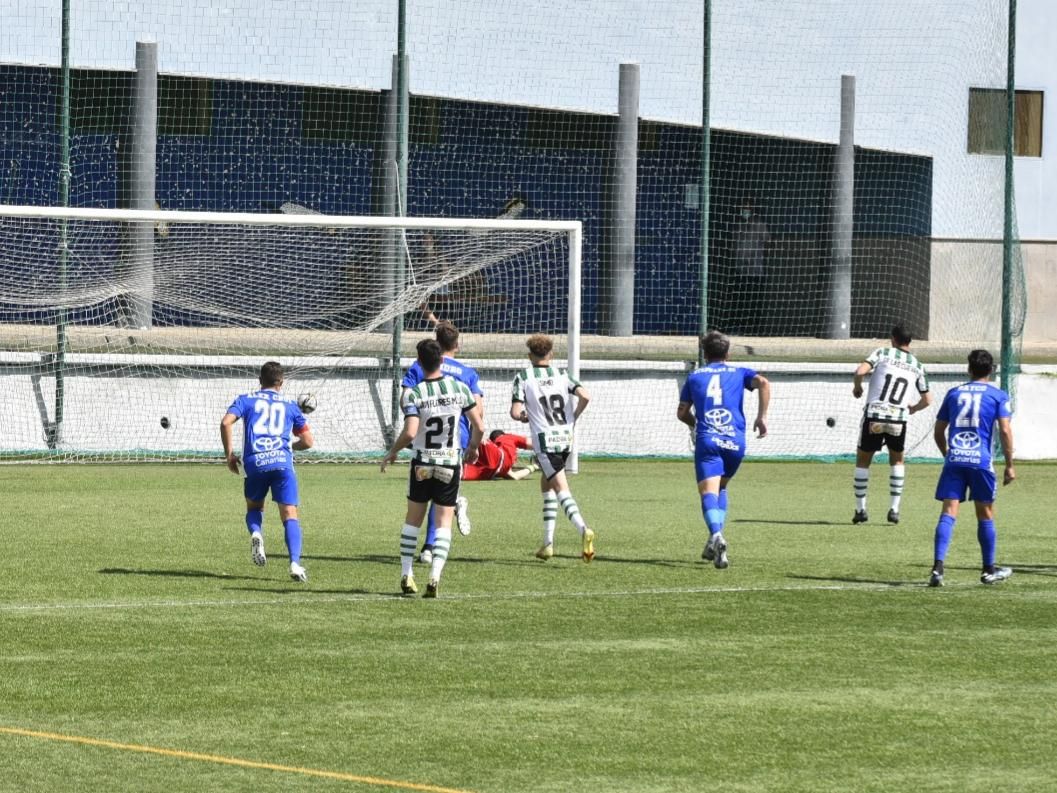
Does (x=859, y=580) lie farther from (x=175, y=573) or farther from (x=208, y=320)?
(x=208, y=320)

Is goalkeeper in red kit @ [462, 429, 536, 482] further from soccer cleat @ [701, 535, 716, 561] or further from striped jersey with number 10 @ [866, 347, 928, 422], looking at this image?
soccer cleat @ [701, 535, 716, 561]

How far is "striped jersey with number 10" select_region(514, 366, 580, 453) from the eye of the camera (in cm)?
1469

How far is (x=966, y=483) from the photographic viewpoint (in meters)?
12.9

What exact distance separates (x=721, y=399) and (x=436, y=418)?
3.10 meters

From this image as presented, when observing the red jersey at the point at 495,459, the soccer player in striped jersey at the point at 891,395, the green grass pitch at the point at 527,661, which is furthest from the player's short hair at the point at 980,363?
the red jersey at the point at 495,459

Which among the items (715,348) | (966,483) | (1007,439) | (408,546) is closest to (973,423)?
(966,483)

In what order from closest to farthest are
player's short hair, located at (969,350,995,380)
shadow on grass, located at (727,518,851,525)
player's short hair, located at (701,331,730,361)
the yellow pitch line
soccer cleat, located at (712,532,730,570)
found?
the yellow pitch line < player's short hair, located at (969,350,995,380) < soccer cleat, located at (712,532,730,570) < player's short hair, located at (701,331,730,361) < shadow on grass, located at (727,518,851,525)

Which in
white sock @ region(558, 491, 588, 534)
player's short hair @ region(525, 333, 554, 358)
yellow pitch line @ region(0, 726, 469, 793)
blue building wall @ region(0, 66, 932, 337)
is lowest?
yellow pitch line @ region(0, 726, 469, 793)

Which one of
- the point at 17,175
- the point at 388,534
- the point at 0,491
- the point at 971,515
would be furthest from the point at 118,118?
the point at 971,515

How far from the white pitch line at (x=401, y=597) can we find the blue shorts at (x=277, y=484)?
904 millimetres

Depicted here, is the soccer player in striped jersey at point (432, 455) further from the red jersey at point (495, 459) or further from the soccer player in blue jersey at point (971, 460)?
the red jersey at point (495, 459)

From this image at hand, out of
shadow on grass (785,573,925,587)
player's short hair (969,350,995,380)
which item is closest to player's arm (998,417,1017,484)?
player's short hair (969,350,995,380)

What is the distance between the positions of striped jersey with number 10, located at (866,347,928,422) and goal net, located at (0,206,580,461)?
15.3 feet

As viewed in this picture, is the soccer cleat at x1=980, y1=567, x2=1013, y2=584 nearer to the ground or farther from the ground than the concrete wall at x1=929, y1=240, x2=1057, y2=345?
nearer to the ground
